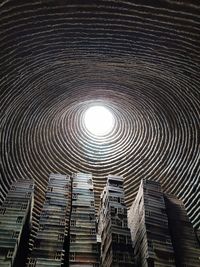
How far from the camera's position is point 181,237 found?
7277 mm

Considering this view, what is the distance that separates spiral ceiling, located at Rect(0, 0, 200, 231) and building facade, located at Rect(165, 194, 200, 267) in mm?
1199

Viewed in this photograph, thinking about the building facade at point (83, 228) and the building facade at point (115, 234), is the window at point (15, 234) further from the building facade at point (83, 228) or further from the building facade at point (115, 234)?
the building facade at point (115, 234)

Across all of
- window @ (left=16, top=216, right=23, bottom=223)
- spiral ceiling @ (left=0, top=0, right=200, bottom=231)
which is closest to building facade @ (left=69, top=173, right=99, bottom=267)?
window @ (left=16, top=216, right=23, bottom=223)

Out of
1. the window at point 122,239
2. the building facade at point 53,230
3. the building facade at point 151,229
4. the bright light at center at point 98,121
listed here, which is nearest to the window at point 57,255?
the building facade at point 53,230

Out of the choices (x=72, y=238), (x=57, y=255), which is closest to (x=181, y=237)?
(x=72, y=238)

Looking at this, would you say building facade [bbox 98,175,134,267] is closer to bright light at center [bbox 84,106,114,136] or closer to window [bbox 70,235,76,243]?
window [bbox 70,235,76,243]

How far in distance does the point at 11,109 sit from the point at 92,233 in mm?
3693

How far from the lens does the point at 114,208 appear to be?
7.43m

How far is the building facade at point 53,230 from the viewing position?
6.16 m

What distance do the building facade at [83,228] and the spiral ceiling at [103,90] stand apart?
83.8 inches

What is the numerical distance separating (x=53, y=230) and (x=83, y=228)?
59cm

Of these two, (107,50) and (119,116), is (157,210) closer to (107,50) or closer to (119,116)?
(107,50)

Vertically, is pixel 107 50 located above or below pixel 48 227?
above

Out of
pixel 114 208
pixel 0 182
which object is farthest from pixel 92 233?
pixel 0 182
